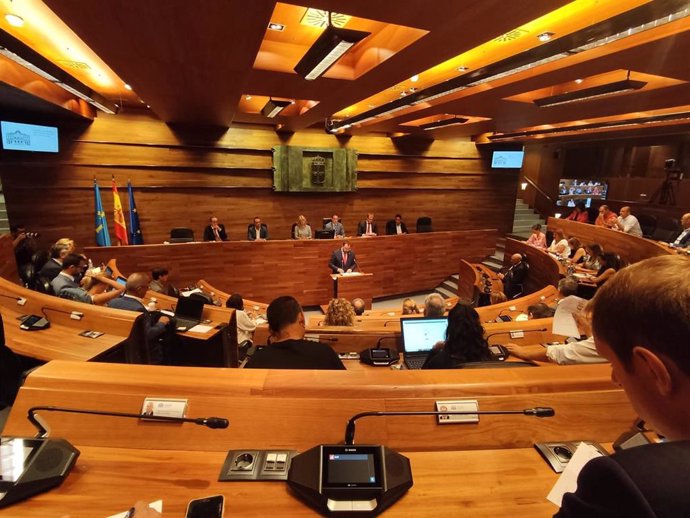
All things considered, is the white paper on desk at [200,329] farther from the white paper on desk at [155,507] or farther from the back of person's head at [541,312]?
the back of person's head at [541,312]

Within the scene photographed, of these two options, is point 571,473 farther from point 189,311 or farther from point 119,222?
point 119,222

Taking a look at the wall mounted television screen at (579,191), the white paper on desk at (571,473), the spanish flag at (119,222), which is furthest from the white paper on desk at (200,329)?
the wall mounted television screen at (579,191)

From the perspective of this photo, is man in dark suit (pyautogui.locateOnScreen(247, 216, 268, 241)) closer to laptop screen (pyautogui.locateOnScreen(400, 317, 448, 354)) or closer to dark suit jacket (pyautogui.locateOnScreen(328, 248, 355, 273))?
dark suit jacket (pyautogui.locateOnScreen(328, 248, 355, 273))

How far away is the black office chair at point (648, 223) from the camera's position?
9.49m

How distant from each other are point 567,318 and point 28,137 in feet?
28.3

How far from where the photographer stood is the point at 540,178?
13523 millimetres

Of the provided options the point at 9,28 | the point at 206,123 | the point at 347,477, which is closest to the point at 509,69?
the point at 347,477

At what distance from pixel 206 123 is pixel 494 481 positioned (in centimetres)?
838

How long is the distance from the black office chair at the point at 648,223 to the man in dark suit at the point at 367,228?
22.7 ft

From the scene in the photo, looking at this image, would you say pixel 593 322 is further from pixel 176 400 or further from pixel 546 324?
pixel 546 324

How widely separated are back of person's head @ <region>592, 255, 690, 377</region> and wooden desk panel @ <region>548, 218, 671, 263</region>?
6.52 meters

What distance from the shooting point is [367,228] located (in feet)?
30.3

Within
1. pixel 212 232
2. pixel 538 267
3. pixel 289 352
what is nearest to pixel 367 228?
pixel 212 232

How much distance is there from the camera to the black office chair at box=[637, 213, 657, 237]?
31.1 ft
